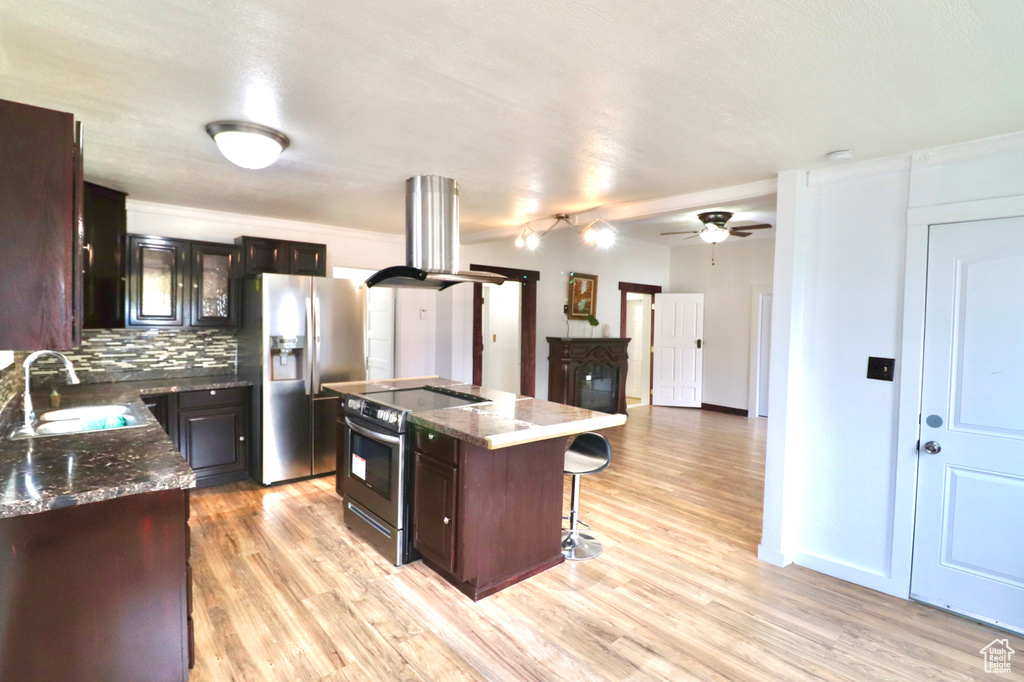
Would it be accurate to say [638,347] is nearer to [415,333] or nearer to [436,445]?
[415,333]

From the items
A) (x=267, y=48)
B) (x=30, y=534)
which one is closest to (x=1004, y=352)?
(x=267, y=48)

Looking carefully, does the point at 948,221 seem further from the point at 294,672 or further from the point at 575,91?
the point at 294,672

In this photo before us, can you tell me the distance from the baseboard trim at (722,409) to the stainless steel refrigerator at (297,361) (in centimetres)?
543

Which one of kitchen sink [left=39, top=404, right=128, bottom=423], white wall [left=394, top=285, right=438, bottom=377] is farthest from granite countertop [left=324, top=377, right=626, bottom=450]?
white wall [left=394, top=285, right=438, bottom=377]

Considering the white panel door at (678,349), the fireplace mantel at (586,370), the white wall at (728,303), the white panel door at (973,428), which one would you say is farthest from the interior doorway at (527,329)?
the white panel door at (973,428)

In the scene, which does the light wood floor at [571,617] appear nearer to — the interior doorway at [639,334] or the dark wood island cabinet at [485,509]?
the dark wood island cabinet at [485,509]

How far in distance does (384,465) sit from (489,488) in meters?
0.77

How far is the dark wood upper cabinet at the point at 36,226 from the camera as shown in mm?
1391

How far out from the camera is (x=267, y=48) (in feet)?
5.47

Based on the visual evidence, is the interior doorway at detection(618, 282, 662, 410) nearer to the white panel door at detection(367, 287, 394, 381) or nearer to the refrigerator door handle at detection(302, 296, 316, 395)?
the white panel door at detection(367, 287, 394, 381)

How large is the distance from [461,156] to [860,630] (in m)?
3.01

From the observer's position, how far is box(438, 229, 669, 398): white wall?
6.02 metres

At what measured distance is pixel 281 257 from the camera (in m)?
4.56

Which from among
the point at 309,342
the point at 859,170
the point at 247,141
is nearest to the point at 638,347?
the point at 309,342
